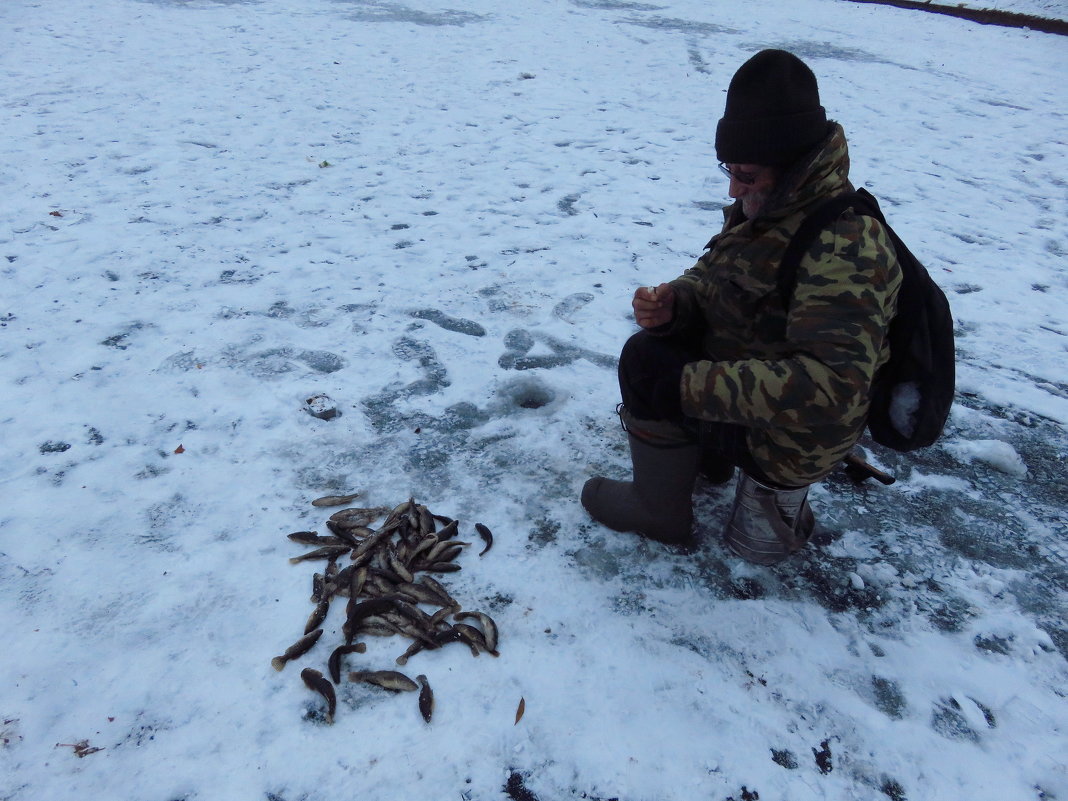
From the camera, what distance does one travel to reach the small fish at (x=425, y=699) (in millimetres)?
2115

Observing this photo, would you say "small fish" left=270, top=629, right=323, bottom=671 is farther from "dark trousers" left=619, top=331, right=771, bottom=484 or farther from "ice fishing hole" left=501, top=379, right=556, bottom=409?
"ice fishing hole" left=501, top=379, right=556, bottom=409

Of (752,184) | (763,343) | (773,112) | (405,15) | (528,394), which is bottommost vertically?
(528,394)

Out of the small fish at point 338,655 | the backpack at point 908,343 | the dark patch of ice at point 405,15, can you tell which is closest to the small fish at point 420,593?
the small fish at point 338,655

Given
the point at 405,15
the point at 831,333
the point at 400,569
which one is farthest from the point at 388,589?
the point at 405,15

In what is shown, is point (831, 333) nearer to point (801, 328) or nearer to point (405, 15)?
point (801, 328)

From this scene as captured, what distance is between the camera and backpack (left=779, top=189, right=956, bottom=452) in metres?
1.99

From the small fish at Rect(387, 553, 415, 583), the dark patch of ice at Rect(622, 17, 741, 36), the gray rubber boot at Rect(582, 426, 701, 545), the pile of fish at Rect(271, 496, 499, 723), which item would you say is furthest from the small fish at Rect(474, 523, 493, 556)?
the dark patch of ice at Rect(622, 17, 741, 36)

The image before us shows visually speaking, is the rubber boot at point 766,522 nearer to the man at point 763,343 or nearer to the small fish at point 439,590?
the man at point 763,343

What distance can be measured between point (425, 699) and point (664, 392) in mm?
1190

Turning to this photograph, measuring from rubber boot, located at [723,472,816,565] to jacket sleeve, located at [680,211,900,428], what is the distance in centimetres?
49

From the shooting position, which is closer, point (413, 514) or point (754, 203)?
point (754, 203)

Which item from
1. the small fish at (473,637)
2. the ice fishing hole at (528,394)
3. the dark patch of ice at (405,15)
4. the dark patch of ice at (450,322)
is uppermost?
the dark patch of ice at (405,15)

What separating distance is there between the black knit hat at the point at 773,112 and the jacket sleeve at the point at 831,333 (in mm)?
257

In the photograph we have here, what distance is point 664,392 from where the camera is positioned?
2.29 metres
